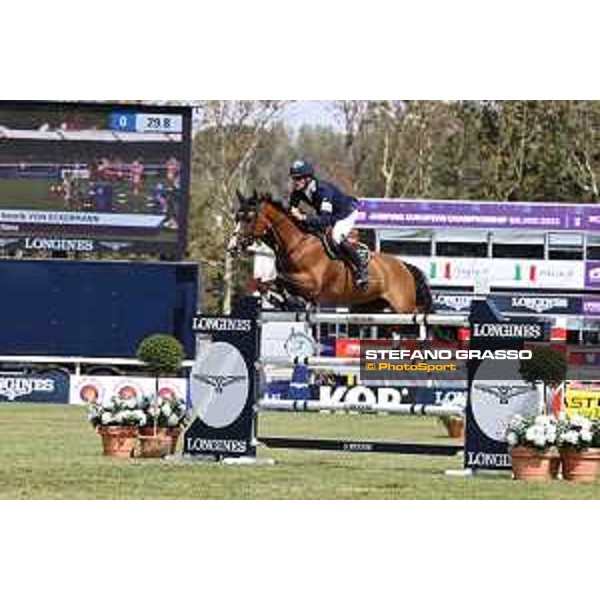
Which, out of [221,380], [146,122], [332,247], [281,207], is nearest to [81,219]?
[146,122]

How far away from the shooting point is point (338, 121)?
1908 centimetres

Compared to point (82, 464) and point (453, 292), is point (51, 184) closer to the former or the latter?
point (453, 292)

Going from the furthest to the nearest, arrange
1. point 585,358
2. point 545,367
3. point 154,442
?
1. point 585,358
2. point 154,442
3. point 545,367

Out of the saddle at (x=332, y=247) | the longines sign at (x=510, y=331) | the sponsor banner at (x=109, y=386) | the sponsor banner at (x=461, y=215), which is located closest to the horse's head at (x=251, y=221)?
the saddle at (x=332, y=247)

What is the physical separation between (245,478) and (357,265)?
254 cm

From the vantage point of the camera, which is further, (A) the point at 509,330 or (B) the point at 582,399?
(B) the point at 582,399

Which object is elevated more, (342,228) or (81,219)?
(81,219)

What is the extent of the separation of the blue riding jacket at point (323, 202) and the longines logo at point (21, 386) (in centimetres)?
1205

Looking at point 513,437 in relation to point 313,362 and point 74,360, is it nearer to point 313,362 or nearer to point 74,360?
point 313,362

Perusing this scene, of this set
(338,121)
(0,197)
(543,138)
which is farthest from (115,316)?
(543,138)

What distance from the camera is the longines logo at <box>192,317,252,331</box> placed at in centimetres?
1127

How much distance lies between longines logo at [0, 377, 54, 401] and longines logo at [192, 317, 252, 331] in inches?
477

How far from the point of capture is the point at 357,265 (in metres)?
12.3

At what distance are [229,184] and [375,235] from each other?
188 inches
